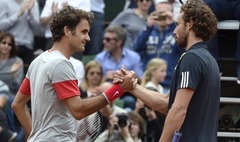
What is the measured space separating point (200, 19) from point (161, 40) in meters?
5.48

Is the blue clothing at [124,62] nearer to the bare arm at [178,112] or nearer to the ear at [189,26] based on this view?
the ear at [189,26]

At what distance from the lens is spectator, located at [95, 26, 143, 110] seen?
39.2 ft

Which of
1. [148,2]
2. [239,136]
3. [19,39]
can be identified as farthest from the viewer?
[148,2]

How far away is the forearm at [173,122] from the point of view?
6352 mm

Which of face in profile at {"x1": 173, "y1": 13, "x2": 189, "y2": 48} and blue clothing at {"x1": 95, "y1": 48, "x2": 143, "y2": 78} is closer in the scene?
face in profile at {"x1": 173, "y1": 13, "x2": 189, "y2": 48}

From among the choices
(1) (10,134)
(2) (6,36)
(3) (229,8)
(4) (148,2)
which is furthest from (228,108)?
(4) (148,2)

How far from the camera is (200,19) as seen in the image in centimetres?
656

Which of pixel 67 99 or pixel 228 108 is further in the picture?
pixel 228 108

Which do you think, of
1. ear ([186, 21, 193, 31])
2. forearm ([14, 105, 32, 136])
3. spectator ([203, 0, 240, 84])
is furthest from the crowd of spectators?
ear ([186, 21, 193, 31])

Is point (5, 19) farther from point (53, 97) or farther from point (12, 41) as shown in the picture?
point (53, 97)

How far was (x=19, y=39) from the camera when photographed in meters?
12.2

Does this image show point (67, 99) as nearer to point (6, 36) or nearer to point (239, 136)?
point (239, 136)

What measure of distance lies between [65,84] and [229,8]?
2.01 metres

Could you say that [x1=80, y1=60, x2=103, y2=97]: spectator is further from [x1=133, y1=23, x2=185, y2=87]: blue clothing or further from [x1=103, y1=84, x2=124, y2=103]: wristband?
[x1=103, y1=84, x2=124, y2=103]: wristband
